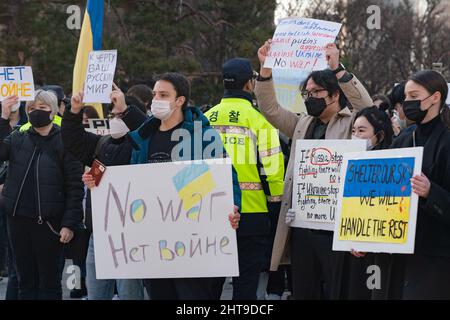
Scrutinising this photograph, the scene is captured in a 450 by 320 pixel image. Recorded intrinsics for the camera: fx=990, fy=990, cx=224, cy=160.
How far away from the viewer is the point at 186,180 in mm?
6055

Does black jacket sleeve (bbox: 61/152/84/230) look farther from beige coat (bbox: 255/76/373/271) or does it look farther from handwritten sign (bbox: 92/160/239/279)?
beige coat (bbox: 255/76/373/271)

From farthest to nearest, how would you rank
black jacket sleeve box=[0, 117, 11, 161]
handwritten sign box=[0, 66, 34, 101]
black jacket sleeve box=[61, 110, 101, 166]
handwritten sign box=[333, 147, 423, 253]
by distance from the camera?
1. handwritten sign box=[0, 66, 34, 101]
2. black jacket sleeve box=[0, 117, 11, 161]
3. black jacket sleeve box=[61, 110, 101, 166]
4. handwritten sign box=[333, 147, 423, 253]

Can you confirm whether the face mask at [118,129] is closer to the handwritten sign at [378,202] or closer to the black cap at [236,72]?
the black cap at [236,72]

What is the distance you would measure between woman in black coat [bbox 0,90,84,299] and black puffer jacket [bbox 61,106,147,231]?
63 cm

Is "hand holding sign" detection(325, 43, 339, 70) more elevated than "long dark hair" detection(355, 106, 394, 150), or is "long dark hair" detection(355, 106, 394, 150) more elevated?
"hand holding sign" detection(325, 43, 339, 70)

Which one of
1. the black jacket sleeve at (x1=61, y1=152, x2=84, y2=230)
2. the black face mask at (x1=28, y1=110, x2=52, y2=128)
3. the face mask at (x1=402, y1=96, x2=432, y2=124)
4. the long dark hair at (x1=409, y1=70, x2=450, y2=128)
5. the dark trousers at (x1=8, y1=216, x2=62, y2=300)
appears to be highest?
the long dark hair at (x1=409, y1=70, x2=450, y2=128)

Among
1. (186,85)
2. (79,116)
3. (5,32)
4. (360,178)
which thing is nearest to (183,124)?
(186,85)

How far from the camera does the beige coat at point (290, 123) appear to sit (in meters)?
6.55

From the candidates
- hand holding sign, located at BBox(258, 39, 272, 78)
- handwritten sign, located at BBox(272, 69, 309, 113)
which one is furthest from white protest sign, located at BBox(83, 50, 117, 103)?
handwritten sign, located at BBox(272, 69, 309, 113)

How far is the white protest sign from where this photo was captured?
8.23 m

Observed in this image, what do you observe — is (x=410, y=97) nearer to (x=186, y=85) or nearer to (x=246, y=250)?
(x=186, y=85)

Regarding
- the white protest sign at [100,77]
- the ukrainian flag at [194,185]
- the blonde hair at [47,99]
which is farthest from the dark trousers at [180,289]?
the white protest sign at [100,77]

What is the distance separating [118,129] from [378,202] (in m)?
2.17

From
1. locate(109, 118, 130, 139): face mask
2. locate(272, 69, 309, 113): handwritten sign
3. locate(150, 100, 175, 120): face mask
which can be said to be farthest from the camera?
locate(272, 69, 309, 113): handwritten sign
